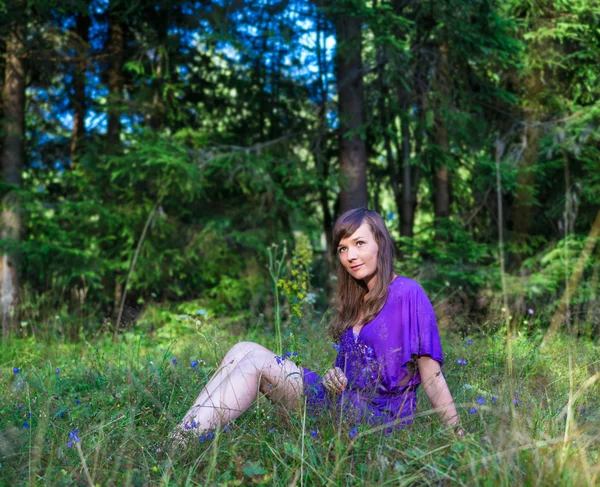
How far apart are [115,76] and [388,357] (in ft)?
22.6

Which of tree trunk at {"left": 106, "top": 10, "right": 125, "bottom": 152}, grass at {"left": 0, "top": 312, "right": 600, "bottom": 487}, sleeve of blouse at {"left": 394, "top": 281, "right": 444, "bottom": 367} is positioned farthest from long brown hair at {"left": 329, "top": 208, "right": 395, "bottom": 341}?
tree trunk at {"left": 106, "top": 10, "right": 125, "bottom": 152}

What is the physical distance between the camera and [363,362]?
8.15 ft

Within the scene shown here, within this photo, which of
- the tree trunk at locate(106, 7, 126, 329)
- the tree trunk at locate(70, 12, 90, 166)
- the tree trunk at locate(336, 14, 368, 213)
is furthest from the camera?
the tree trunk at locate(70, 12, 90, 166)

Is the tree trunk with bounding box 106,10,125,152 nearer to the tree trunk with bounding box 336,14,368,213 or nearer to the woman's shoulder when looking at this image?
the tree trunk with bounding box 336,14,368,213

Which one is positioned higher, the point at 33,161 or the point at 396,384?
the point at 33,161

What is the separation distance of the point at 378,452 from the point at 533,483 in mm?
472

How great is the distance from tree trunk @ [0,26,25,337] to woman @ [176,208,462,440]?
5.26 metres

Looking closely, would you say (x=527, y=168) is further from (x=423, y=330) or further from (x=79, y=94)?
(x=79, y=94)

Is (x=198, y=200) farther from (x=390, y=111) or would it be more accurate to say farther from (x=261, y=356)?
(x=261, y=356)

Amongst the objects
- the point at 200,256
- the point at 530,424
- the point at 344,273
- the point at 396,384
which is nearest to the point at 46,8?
the point at 200,256

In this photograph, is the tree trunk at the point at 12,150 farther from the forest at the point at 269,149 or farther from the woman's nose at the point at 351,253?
the woman's nose at the point at 351,253

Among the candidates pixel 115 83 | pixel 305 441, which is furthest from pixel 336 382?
pixel 115 83

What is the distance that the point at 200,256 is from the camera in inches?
296

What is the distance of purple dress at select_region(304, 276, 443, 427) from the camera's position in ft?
8.03
